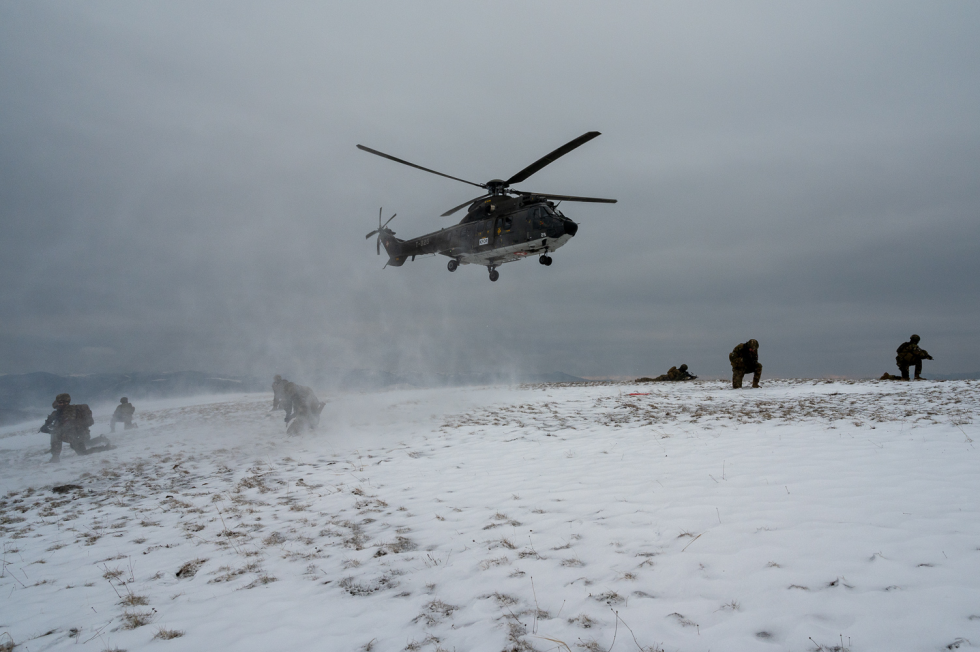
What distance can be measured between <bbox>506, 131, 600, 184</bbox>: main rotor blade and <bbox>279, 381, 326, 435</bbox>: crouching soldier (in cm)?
1148

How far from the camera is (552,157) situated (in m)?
15.2

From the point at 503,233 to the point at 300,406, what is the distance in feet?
35.0

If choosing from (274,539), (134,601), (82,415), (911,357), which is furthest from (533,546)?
(911,357)

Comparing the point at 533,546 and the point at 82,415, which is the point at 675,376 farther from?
the point at 82,415

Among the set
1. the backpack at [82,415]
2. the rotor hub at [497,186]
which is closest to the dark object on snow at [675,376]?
the rotor hub at [497,186]

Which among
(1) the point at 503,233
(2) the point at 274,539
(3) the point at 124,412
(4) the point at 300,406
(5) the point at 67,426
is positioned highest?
(1) the point at 503,233

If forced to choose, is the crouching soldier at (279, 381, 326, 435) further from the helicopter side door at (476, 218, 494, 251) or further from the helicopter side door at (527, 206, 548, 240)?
the helicopter side door at (527, 206, 548, 240)

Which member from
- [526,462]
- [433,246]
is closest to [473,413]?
[526,462]

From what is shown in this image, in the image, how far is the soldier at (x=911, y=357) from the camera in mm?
19812

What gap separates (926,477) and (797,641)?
197 inches

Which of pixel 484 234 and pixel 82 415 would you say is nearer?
pixel 82 415

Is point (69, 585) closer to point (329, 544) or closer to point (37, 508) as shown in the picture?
point (329, 544)

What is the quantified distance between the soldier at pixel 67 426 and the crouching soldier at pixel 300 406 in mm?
5758

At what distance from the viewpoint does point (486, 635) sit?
11.3 feet
